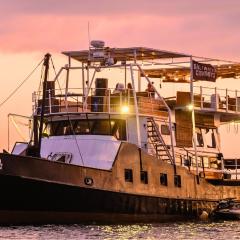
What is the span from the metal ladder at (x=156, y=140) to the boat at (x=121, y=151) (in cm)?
6

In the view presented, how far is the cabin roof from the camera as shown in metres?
41.3

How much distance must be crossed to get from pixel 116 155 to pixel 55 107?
5185 millimetres

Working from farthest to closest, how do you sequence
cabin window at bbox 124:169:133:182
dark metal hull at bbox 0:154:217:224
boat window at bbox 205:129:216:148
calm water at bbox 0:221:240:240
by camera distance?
boat window at bbox 205:129:216:148 → cabin window at bbox 124:169:133:182 → dark metal hull at bbox 0:154:217:224 → calm water at bbox 0:221:240:240

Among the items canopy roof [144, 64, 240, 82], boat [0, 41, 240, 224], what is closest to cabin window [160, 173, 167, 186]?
boat [0, 41, 240, 224]

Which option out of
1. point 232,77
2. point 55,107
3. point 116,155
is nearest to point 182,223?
point 116,155

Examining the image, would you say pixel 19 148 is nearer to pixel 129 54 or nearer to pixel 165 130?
pixel 129 54

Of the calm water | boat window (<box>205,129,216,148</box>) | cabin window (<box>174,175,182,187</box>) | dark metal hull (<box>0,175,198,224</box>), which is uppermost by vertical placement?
boat window (<box>205,129,216,148</box>)

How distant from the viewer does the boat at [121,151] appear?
35312mm

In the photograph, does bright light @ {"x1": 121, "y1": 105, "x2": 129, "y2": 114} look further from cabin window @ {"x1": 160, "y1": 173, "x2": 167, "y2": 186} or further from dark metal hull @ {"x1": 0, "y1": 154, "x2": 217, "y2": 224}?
dark metal hull @ {"x1": 0, "y1": 154, "x2": 217, "y2": 224}

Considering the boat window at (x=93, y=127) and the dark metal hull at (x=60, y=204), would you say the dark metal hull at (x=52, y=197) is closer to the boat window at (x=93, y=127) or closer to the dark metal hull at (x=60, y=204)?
the dark metal hull at (x=60, y=204)

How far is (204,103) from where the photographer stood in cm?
4525

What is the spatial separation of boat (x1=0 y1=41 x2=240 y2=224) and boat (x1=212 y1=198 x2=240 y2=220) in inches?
11.8

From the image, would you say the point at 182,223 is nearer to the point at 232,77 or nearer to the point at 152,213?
the point at 152,213

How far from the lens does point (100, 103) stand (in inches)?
1601
